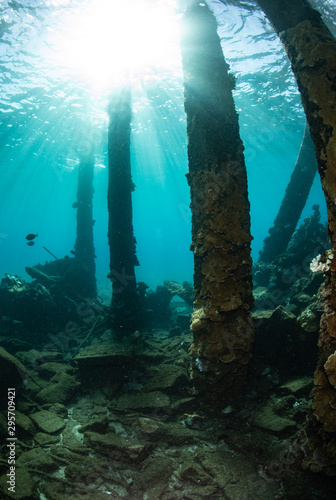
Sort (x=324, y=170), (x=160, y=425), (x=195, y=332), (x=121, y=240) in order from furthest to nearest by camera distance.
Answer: (x=121, y=240) → (x=195, y=332) → (x=160, y=425) → (x=324, y=170)

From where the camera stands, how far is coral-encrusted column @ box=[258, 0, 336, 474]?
256 centimetres

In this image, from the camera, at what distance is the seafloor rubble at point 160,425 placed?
309 centimetres

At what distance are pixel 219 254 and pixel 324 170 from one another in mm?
2089

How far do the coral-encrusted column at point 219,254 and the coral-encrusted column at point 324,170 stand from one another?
1510 millimetres

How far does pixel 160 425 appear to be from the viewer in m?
→ 4.18

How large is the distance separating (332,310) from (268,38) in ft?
49.5

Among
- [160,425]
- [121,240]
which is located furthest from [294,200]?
[160,425]

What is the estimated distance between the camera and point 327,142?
270 cm

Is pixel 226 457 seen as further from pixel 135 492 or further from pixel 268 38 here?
pixel 268 38

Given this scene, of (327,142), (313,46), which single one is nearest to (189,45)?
(313,46)

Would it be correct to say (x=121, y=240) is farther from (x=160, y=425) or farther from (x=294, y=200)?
(x=294, y=200)

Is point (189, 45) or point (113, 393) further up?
point (189, 45)

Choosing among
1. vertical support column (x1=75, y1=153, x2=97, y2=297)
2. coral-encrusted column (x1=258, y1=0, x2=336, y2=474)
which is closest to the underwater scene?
coral-encrusted column (x1=258, y1=0, x2=336, y2=474)

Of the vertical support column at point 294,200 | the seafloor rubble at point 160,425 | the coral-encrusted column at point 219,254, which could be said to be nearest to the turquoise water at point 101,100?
the vertical support column at point 294,200
